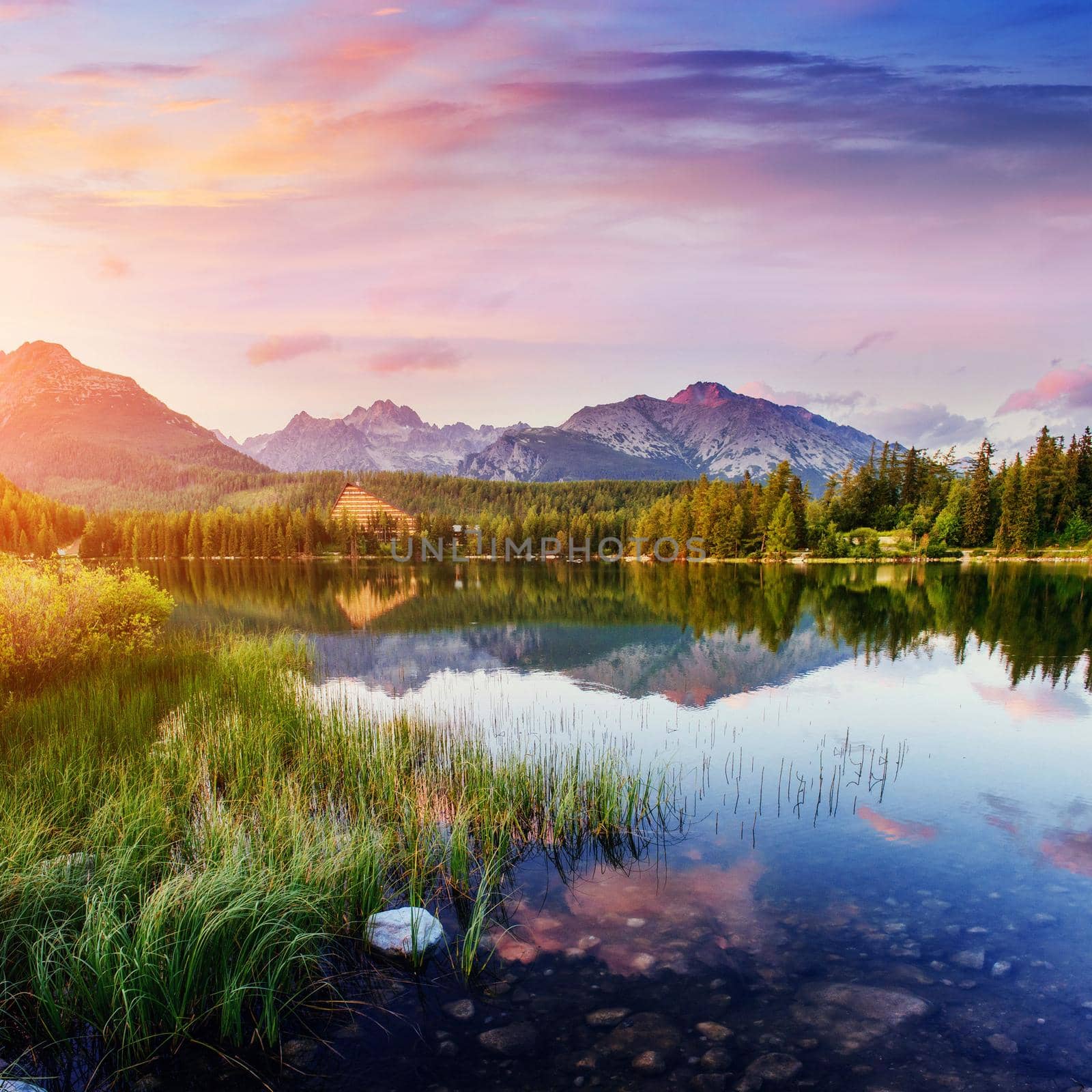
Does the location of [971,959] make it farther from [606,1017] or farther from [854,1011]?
[606,1017]

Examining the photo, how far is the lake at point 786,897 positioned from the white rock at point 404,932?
0.35 meters

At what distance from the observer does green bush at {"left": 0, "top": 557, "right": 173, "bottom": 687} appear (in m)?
18.7

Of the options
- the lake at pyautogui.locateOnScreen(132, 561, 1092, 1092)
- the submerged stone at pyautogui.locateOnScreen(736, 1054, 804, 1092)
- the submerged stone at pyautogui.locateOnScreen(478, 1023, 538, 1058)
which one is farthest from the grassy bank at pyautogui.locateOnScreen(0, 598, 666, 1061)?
the submerged stone at pyautogui.locateOnScreen(736, 1054, 804, 1092)

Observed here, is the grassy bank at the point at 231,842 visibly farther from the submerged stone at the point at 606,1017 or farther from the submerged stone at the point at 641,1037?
the submerged stone at the point at 641,1037

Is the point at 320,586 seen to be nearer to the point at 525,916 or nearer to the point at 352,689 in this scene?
the point at 352,689

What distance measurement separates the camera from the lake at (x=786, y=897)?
23.6 feet

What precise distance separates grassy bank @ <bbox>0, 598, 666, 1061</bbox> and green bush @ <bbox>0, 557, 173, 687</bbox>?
1.80 meters

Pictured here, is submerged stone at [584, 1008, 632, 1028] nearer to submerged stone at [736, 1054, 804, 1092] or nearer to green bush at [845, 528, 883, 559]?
submerged stone at [736, 1054, 804, 1092]

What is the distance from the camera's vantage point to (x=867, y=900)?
1045 centimetres

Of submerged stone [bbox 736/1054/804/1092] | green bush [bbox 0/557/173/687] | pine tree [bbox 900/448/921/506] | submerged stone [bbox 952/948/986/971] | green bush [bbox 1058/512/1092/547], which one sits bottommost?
submerged stone [bbox 952/948/986/971]

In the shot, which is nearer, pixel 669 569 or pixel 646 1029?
pixel 646 1029

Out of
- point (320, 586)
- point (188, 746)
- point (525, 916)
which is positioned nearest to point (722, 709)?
point (525, 916)

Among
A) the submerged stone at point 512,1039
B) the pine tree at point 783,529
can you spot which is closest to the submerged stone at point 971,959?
the submerged stone at point 512,1039

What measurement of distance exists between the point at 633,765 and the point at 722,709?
7.52 metres
